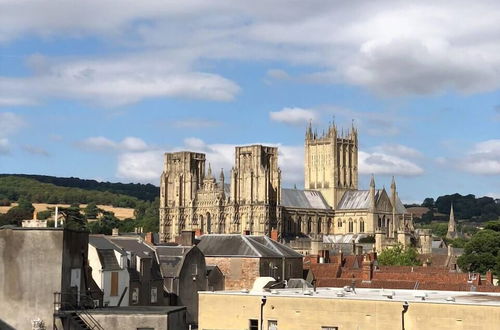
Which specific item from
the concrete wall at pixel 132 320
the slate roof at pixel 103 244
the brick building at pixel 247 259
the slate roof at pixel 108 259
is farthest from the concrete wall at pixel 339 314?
the brick building at pixel 247 259

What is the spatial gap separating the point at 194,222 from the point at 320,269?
85.7 meters

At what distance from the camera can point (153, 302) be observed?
54188mm

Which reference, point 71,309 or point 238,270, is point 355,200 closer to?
point 238,270

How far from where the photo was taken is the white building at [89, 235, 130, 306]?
47031mm

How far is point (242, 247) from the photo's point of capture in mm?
66812

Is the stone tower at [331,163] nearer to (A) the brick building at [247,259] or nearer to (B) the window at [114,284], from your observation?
(A) the brick building at [247,259]

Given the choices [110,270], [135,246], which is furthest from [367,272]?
[110,270]

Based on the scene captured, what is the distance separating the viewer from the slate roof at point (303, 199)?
162125mm

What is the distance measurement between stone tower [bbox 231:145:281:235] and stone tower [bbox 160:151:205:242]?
9366 mm

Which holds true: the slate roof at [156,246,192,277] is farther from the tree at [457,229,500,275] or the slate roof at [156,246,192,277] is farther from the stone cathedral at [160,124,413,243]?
the stone cathedral at [160,124,413,243]

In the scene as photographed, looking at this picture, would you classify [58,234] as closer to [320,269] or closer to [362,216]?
[320,269]

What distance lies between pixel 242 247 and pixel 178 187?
94874mm

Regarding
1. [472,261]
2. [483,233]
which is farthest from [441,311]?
[483,233]

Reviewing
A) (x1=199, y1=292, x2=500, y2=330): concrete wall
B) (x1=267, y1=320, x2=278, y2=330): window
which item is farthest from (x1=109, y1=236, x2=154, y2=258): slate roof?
(x1=267, y1=320, x2=278, y2=330): window
